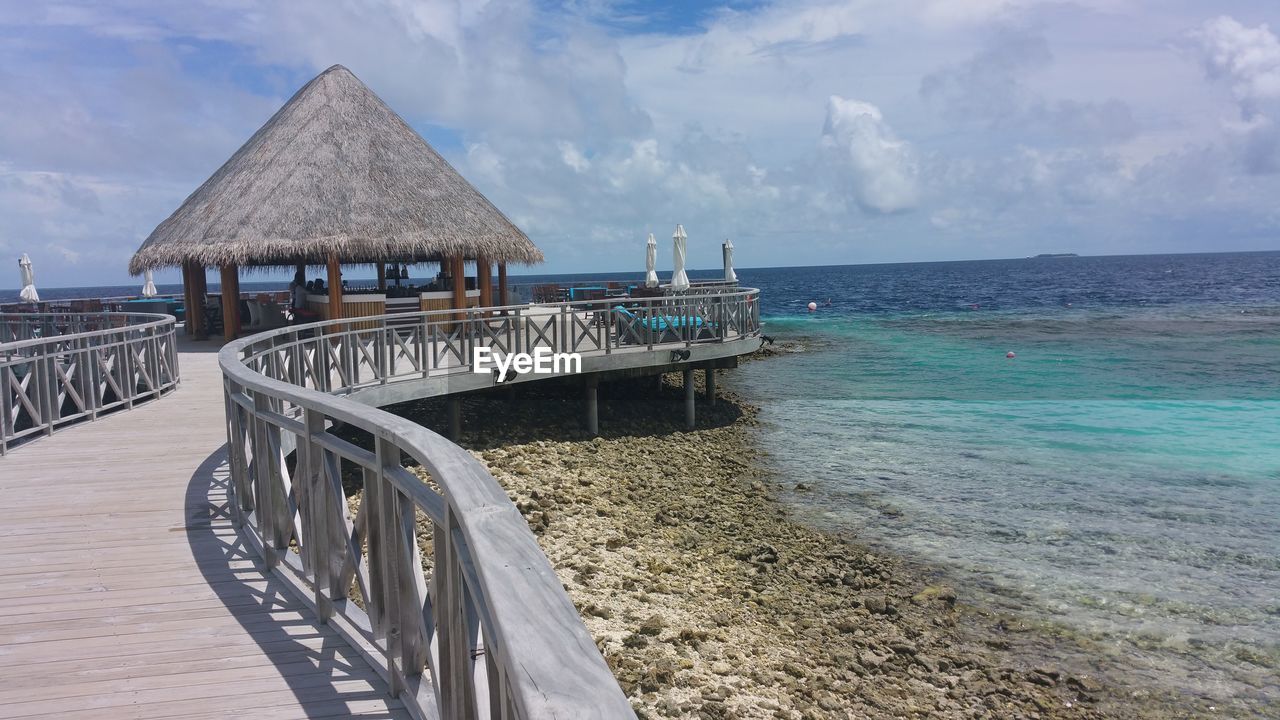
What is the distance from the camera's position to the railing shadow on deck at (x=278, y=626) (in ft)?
11.1

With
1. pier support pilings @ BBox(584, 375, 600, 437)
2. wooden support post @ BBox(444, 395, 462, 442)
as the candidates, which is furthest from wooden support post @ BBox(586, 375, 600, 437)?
wooden support post @ BBox(444, 395, 462, 442)

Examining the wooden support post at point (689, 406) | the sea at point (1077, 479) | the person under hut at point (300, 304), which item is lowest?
the sea at point (1077, 479)

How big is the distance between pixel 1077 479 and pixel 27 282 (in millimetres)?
25363

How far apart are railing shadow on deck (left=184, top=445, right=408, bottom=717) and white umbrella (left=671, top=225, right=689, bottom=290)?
16268mm

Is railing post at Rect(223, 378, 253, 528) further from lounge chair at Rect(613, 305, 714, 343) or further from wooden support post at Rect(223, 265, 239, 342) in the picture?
wooden support post at Rect(223, 265, 239, 342)

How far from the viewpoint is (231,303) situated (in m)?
18.0

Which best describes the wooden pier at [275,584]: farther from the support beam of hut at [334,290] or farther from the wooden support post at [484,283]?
the wooden support post at [484,283]

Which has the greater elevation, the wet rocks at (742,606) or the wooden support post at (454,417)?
the wooden support post at (454,417)

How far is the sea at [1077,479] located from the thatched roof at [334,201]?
7951 mm

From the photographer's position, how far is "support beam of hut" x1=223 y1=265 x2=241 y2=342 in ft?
57.8

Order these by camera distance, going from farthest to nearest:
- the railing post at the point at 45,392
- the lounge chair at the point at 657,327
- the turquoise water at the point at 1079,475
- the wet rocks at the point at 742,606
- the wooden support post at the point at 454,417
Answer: the lounge chair at the point at 657,327 → the wooden support post at the point at 454,417 → the railing post at the point at 45,392 → the turquoise water at the point at 1079,475 → the wet rocks at the point at 742,606

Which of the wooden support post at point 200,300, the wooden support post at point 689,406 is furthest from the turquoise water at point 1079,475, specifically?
the wooden support post at point 200,300

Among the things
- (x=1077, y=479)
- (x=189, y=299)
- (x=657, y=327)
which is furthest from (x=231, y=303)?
(x=1077, y=479)

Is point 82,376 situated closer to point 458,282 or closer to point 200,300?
point 458,282
